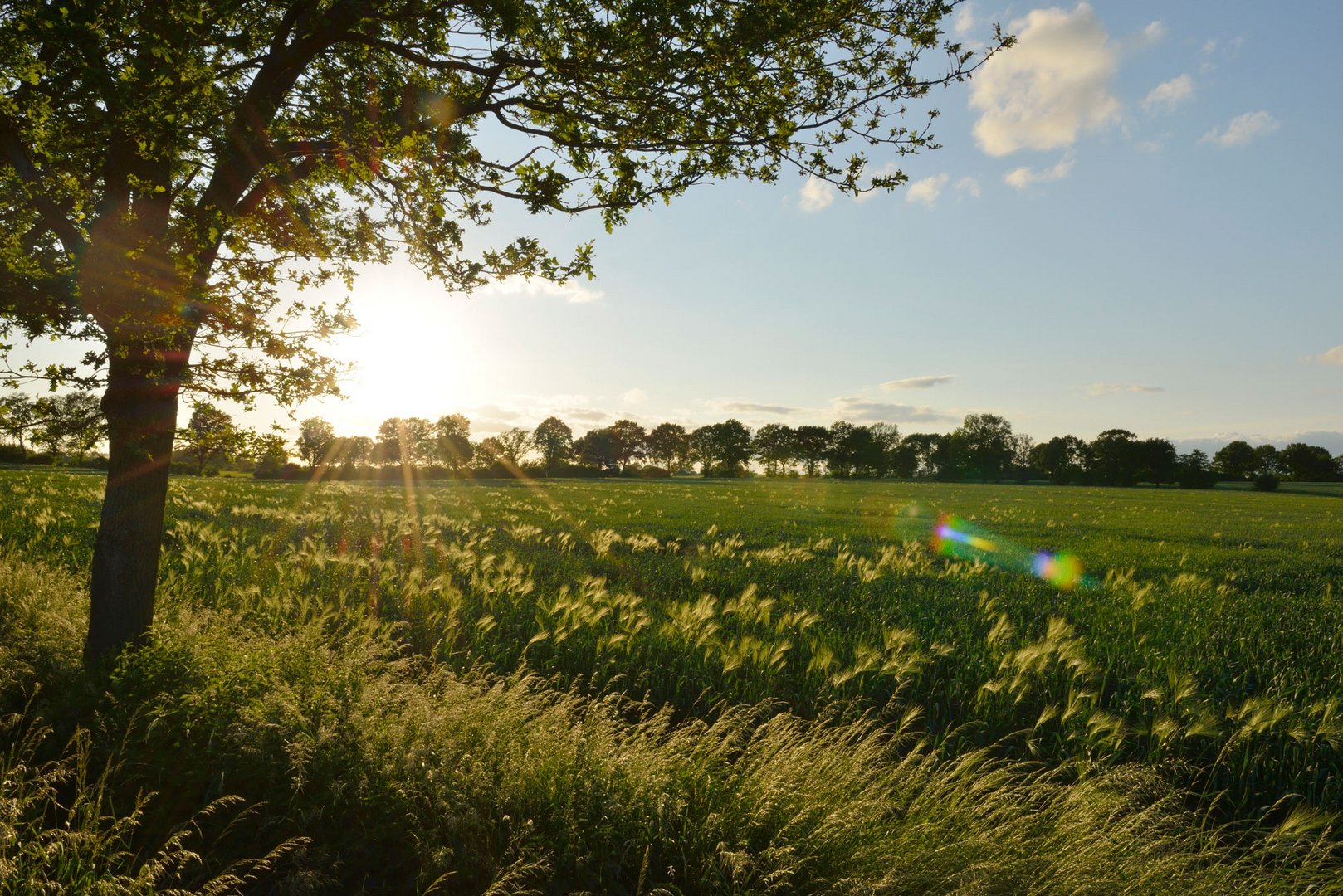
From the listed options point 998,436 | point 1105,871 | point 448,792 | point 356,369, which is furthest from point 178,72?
point 998,436

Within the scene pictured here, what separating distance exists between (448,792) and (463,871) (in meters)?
0.39

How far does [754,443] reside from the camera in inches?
5399

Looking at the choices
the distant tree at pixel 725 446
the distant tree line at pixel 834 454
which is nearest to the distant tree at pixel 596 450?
the distant tree line at pixel 834 454

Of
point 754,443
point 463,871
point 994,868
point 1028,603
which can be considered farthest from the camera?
point 754,443

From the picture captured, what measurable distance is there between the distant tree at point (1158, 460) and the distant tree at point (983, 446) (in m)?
22.7

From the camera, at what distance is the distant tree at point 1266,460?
125 meters

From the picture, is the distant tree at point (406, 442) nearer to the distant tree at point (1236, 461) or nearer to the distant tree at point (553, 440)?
the distant tree at point (553, 440)

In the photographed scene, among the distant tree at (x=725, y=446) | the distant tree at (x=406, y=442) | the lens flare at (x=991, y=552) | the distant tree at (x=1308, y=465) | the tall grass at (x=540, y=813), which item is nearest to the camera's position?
the tall grass at (x=540, y=813)

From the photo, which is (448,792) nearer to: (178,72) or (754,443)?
(178,72)

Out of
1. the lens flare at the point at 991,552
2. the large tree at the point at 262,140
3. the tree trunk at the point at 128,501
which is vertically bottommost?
the lens flare at the point at 991,552

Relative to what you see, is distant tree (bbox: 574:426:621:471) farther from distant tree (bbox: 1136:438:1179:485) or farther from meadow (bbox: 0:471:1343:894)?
meadow (bbox: 0:471:1343:894)

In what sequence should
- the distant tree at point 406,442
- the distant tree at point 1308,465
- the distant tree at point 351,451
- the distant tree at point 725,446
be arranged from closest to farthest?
the distant tree at point 351,451, the distant tree at point 406,442, the distant tree at point 1308,465, the distant tree at point 725,446

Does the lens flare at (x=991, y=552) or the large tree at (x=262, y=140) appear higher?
the large tree at (x=262, y=140)

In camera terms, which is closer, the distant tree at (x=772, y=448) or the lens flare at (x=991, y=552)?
the lens flare at (x=991, y=552)
